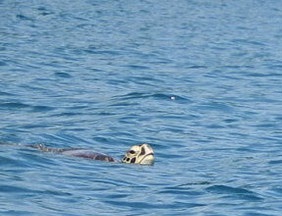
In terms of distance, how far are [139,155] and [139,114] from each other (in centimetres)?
559

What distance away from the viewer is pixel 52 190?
14.8 m

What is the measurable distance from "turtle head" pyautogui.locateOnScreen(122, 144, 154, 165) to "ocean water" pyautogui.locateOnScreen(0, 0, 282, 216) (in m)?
0.24

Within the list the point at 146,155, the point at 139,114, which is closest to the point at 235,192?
the point at 146,155

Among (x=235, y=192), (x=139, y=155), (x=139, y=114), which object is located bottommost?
(x=235, y=192)

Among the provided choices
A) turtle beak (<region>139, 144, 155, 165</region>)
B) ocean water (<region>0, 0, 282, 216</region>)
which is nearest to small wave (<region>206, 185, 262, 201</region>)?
ocean water (<region>0, 0, 282, 216</region>)

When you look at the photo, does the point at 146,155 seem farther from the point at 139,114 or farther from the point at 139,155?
the point at 139,114

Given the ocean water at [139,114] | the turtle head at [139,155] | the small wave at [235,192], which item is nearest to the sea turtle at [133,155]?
the turtle head at [139,155]

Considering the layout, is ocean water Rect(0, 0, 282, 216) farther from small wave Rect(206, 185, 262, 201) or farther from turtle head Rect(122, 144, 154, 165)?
turtle head Rect(122, 144, 154, 165)

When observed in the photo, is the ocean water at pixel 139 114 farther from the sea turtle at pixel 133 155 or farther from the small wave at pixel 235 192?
the sea turtle at pixel 133 155

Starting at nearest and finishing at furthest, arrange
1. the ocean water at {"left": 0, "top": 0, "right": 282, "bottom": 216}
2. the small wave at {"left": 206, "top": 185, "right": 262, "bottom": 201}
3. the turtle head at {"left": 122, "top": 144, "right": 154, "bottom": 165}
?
the ocean water at {"left": 0, "top": 0, "right": 282, "bottom": 216} < the small wave at {"left": 206, "top": 185, "right": 262, "bottom": 201} < the turtle head at {"left": 122, "top": 144, "right": 154, "bottom": 165}

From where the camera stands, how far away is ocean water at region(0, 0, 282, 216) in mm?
14938

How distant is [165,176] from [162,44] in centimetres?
2308

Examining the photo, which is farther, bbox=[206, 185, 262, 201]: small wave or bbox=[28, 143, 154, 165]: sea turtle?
bbox=[28, 143, 154, 165]: sea turtle

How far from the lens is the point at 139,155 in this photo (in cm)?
1767
